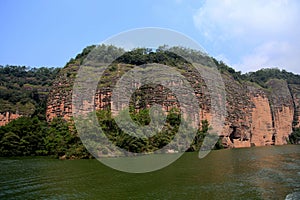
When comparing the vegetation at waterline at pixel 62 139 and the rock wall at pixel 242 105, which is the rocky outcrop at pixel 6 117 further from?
the vegetation at waterline at pixel 62 139

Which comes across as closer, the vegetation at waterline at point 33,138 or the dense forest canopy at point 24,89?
the vegetation at waterline at point 33,138

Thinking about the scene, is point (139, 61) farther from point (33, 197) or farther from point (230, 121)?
point (33, 197)

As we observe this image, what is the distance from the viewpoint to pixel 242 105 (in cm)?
5566

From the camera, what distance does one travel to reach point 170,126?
1566 inches

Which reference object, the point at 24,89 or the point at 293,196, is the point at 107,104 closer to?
the point at 24,89

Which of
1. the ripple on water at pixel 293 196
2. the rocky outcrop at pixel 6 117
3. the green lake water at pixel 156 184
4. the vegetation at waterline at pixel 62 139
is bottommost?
the ripple on water at pixel 293 196

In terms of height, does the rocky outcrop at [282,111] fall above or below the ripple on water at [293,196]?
above

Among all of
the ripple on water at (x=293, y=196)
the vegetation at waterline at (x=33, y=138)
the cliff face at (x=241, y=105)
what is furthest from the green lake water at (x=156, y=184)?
the cliff face at (x=241, y=105)

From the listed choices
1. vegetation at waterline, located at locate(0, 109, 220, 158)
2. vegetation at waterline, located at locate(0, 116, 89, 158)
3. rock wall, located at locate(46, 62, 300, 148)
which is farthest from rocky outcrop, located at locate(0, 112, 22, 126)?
vegetation at waterline, located at locate(0, 116, 89, 158)

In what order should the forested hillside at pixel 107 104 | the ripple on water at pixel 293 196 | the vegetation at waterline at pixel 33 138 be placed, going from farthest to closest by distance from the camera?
the forested hillside at pixel 107 104, the vegetation at waterline at pixel 33 138, the ripple on water at pixel 293 196

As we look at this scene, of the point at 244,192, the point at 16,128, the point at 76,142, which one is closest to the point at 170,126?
the point at 76,142

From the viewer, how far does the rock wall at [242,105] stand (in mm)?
44156

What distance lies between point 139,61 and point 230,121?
60.5 feet

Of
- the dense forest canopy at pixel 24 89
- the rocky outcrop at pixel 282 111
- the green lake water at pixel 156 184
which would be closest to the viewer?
the green lake water at pixel 156 184
